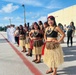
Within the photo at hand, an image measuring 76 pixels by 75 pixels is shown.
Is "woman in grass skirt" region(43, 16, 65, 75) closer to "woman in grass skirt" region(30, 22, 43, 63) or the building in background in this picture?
"woman in grass skirt" region(30, 22, 43, 63)

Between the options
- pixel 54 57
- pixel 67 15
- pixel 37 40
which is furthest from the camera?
pixel 67 15

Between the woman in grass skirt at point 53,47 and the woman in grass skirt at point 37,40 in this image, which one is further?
the woman in grass skirt at point 37,40

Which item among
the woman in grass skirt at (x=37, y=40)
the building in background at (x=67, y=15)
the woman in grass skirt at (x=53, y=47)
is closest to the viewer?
the woman in grass skirt at (x=53, y=47)

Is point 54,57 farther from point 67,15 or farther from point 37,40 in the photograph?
point 67,15

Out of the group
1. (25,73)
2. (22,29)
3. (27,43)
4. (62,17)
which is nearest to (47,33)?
(25,73)

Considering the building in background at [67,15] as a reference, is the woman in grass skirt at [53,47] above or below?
below

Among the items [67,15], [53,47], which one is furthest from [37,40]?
[67,15]

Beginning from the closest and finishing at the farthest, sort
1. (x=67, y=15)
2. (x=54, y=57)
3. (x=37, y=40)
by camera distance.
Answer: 1. (x=54, y=57)
2. (x=37, y=40)
3. (x=67, y=15)

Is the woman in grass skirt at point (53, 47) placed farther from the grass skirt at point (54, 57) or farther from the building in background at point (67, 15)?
the building in background at point (67, 15)

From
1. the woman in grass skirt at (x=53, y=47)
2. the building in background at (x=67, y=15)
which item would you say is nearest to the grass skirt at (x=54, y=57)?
the woman in grass skirt at (x=53, y=47)

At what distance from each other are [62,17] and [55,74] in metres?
61.4

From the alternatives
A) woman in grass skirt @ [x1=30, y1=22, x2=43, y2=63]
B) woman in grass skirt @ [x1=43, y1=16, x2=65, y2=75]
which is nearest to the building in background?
woman in grass skirt @ [x1=30, y1=22, x2=43, y2=63]

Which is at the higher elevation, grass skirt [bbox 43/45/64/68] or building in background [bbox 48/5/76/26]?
building in background [bbox 48/5/76/26]

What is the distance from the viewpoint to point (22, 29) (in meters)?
14.2
